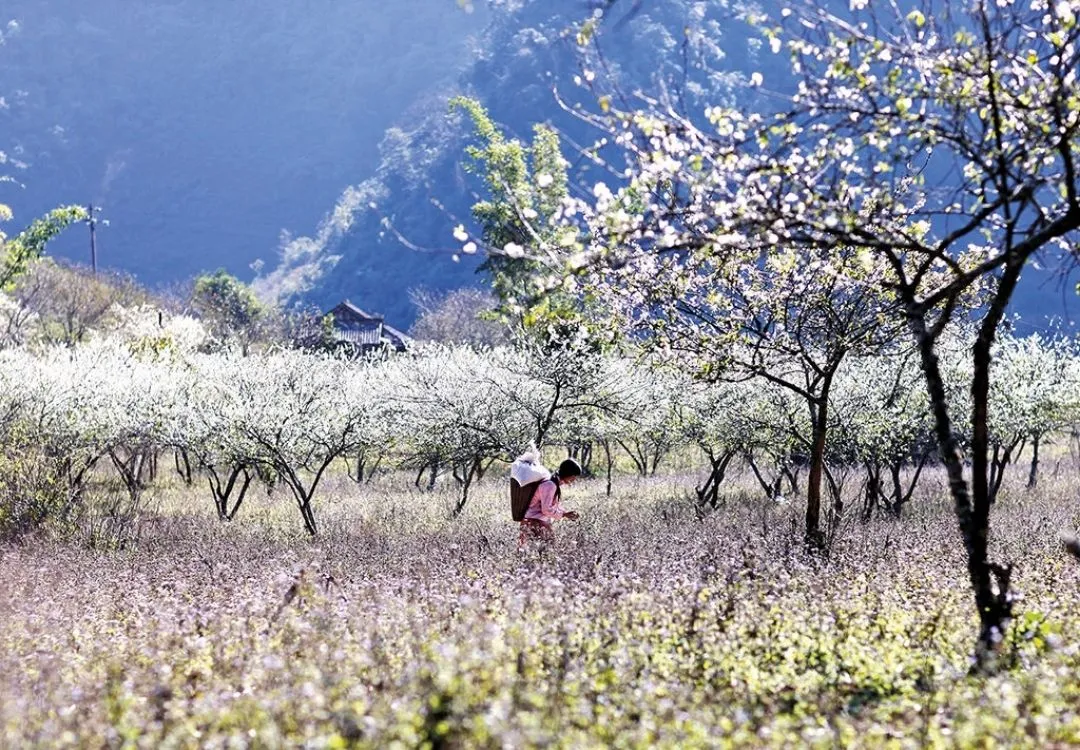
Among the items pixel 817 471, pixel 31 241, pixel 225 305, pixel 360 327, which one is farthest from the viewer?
pixel 360 327

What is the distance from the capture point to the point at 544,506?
10.9 m

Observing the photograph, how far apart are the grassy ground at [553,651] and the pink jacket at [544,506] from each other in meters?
0.44

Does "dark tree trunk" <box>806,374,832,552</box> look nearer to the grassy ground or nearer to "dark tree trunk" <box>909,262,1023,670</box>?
the grassy ground

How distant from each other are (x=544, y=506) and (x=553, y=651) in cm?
531

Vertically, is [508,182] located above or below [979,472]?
above

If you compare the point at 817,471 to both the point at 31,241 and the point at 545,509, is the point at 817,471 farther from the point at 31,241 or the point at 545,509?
the point at 31,241

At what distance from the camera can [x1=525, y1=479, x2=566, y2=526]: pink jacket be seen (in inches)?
426

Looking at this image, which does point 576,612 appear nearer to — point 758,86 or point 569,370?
point 758,86

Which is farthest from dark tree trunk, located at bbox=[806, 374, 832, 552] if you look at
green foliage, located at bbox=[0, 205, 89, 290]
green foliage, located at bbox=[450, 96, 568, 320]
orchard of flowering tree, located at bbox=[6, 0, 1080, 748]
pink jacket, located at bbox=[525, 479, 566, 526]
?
green foliage, located at bbox=[450, 96, 568, 320]

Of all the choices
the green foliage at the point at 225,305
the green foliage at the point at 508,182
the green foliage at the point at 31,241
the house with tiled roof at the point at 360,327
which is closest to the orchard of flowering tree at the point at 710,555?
the green foliage at the point at 31,241

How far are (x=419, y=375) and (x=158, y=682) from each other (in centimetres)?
1818

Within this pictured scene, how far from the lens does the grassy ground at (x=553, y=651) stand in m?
4.33

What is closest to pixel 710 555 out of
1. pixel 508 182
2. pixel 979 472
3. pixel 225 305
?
pixel 979 472

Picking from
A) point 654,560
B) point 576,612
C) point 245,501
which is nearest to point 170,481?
point 245,501
